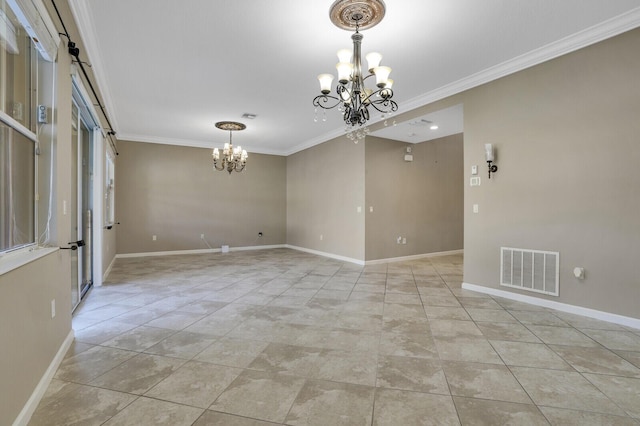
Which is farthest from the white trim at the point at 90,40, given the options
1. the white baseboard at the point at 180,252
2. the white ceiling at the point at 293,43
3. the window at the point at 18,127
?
the white baseboard at the point at 180,252

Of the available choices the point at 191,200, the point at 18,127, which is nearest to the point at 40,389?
the point at 18,127

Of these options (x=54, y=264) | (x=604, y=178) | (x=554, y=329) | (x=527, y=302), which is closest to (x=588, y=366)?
(x=554, y=329)

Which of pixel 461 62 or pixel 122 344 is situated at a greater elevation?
pixel 461 62

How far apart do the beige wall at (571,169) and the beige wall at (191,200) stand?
231 inches

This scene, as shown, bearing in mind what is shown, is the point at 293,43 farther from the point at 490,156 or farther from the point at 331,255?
the point at 331,255

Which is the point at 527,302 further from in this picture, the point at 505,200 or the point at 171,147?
the point at 171,147

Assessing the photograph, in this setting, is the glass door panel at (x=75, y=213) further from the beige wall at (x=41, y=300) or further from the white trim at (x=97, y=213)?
the beige wall at (x=41, y=300)

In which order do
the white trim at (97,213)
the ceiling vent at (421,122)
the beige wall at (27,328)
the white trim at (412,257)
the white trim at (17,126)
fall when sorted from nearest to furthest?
the beige wall at (27,328), the white trim at (17,126), the white trim at (97,213), the ceiling vent at (421,122), the white trim at (412,257)

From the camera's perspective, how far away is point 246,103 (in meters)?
5.07

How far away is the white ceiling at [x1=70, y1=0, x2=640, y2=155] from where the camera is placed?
274cm

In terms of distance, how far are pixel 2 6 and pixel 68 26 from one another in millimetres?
1166

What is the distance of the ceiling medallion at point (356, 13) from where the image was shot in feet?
8.45

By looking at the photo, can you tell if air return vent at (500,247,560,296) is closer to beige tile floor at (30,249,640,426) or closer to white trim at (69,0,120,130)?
beige tile floor at (30,249,640,426)

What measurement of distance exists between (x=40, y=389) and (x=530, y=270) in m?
4.50
